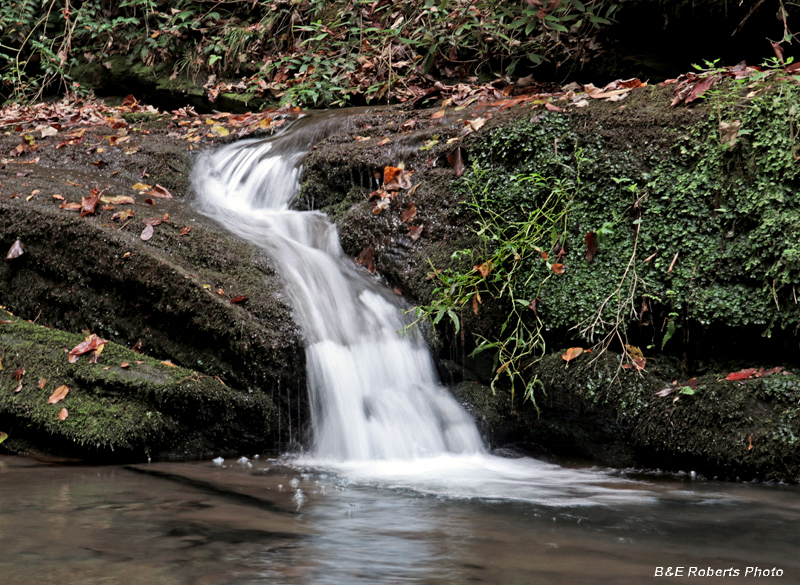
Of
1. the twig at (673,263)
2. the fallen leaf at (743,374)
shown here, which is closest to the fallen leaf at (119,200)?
the twig at (673,263)

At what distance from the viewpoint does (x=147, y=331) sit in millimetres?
4297

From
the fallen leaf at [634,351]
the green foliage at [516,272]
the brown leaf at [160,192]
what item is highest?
the brown leaf at [160,192]

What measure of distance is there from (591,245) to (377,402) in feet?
5.72

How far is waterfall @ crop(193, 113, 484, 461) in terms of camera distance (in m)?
4.17

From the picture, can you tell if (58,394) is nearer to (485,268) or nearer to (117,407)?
(117,407)

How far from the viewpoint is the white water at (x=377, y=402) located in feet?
11.6

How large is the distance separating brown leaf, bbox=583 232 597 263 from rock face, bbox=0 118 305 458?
1.98m

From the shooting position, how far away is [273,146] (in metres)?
6.71

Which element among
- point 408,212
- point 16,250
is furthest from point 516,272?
point 16,250

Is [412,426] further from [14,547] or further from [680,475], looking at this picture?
[14,547]

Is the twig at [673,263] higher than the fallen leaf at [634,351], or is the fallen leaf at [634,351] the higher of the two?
the twig at [673,263]

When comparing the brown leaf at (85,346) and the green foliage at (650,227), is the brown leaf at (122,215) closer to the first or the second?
the brown leaf at (85,346)

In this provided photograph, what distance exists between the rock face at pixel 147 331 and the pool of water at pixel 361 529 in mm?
293

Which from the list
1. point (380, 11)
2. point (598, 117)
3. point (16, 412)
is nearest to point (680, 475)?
point (598, 117)
